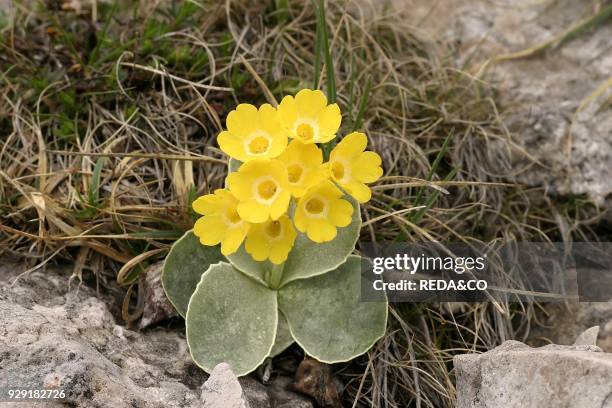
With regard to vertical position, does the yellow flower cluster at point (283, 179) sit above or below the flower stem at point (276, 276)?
above

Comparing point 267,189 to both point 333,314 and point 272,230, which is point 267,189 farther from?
point 333,314

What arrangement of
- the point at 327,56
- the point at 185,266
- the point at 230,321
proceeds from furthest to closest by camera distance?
the point at 327,56, the point at 185,266, the point at 230,321

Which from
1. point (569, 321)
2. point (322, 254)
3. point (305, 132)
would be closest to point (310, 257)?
point (322, 254)

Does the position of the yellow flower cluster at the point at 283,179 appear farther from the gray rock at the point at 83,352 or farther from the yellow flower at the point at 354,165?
the gray rock at the point at 83,352

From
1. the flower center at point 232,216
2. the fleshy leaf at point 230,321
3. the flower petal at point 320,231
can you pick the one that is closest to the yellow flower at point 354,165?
the flower petal at point 320,231

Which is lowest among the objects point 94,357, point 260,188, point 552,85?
point 94,357

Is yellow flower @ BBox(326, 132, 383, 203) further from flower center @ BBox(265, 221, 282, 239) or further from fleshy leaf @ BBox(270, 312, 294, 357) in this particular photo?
fleshy leaf @ BBox(270, 312, 294, 357)
